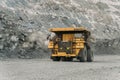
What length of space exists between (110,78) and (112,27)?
32.9m

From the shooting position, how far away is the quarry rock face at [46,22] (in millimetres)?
30031

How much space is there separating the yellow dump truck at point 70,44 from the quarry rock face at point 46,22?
3602 mm

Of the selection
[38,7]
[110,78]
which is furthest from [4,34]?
[110,78]

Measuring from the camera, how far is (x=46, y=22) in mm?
36500

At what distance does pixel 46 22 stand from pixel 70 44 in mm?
10646

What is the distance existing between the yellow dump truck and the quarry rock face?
3602 mm

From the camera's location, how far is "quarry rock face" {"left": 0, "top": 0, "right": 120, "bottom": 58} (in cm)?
3003

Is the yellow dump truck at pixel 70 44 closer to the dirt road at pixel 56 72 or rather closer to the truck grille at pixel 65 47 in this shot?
the truck grille at pixel 65 47

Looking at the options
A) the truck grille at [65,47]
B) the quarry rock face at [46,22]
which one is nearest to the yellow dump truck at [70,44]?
the truck grille at [65,47]

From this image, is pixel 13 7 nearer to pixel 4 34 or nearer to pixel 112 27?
pixel 4 34

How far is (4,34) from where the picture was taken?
29.5m

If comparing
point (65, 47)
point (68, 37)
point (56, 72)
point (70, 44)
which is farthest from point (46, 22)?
point (56, 72)

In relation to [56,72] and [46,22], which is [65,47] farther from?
[46,22]

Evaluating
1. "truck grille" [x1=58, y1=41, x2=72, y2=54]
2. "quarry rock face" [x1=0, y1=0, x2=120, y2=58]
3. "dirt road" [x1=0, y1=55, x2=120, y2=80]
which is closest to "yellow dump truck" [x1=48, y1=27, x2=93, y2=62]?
"truck grille" [x1=58, y1=41, x2=72, y2=54]
